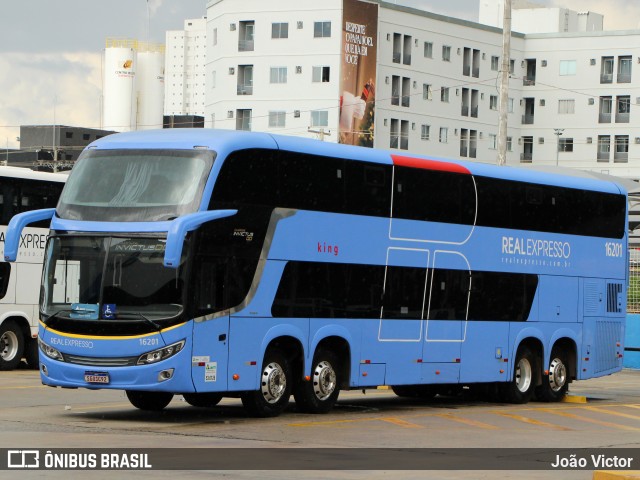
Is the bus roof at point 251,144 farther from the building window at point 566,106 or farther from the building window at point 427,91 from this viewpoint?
the building window at point 566,106

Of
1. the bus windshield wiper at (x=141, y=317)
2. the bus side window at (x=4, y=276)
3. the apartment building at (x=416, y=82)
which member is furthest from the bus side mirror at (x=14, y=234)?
the apartment building at (x=416, y=82)

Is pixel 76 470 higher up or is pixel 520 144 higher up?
pixel 520 144

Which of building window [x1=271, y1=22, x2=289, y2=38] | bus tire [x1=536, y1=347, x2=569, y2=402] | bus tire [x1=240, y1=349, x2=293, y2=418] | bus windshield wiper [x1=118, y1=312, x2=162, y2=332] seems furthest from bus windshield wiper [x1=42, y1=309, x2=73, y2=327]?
building window [x1=271, y1=22, x2=289, y2=38]

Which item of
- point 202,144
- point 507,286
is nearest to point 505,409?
point 507,286

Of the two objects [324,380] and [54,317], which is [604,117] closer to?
[324,380]

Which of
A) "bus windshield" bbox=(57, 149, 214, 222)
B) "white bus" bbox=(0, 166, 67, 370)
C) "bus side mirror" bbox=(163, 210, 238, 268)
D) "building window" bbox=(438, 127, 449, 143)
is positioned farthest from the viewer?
"building window" bbox=(438, 127, 449, 143)

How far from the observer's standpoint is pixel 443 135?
10738cm

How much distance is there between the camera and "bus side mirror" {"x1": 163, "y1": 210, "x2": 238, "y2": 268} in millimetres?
18125

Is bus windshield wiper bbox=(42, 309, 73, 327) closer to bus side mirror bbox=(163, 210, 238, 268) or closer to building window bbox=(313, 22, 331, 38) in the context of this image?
bus side mirror bbox=(163, 210, 238, 268)

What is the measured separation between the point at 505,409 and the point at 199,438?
29.1ft

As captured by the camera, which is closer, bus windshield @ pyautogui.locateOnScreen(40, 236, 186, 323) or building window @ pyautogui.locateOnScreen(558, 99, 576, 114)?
bus windshield @ pyautogui.locateOnScreen(40, 236, 186, 323)

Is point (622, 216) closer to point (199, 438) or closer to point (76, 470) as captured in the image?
point (199, 438)

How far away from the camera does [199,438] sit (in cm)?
1709

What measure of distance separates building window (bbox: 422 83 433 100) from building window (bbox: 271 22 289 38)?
11426 millimetres
